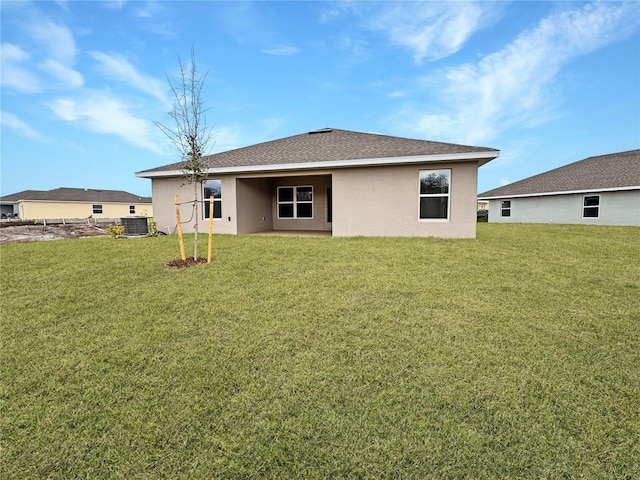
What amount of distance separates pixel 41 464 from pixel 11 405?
99cm

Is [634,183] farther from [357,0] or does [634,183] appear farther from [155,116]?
[155,116]

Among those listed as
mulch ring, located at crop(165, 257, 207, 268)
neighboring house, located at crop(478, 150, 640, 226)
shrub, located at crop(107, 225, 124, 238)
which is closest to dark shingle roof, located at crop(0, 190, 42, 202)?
shrub, located at crop(107, 225, 124, 238)

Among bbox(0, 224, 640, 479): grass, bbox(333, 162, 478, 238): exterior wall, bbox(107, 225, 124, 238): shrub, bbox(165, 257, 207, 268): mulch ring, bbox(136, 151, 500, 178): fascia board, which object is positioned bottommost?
bbox(0, 224, 640, 479): grass

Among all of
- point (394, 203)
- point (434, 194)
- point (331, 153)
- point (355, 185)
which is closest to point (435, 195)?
point (434, 194)

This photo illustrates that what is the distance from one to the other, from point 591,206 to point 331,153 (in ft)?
61.1

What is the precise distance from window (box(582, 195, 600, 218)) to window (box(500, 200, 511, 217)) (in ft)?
17.6

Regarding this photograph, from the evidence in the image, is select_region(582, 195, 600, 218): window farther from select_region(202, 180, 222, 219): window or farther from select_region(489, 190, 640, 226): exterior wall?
select_region(202, 180, 222, 219): window

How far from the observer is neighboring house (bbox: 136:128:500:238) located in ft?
33.2

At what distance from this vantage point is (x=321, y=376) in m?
3.15

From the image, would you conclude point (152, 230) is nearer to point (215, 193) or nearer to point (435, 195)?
point (215, 193)

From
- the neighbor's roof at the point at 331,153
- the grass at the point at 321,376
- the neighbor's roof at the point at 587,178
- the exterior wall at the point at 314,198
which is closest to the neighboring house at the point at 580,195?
the neighbor's roof at the point at 587,178

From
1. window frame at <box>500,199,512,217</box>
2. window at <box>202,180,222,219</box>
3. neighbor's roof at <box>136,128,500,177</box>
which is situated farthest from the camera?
window frame at <box>500,199,512,217</box>

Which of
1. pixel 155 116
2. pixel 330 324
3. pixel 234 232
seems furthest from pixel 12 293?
pixel 234 232

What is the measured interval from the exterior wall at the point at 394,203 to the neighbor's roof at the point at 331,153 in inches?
20.3
